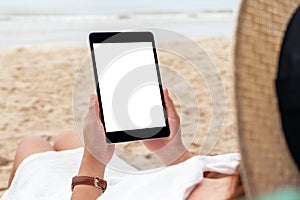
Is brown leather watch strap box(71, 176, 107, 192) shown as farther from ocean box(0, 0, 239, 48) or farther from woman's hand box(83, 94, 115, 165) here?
ocean box(0, 0, 239, 48)

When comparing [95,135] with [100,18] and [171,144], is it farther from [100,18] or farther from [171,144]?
[100,18]

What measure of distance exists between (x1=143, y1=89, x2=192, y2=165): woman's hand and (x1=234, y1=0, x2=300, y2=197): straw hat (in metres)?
0.40

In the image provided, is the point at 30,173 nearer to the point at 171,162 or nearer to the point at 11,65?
the point at 171,162

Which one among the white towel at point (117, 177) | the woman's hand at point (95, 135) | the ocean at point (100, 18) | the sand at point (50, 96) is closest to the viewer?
the white towel at point (117, 177)

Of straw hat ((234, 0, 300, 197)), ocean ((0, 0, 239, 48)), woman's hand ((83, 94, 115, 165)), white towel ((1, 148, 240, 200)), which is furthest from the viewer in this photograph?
ocean ((0, 0, 239, 48))

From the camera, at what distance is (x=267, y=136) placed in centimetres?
61

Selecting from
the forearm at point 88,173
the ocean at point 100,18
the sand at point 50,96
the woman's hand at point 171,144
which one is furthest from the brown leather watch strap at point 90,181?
the ocean at point 100,18

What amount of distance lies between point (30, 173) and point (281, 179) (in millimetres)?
697

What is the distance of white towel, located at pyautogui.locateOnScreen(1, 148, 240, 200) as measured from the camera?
82cm

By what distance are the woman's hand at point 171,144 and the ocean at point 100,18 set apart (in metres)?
1.94

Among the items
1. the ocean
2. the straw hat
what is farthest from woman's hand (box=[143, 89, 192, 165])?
the ocean

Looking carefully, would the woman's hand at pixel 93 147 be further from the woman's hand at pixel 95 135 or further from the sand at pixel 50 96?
the sand at pixel 50 96

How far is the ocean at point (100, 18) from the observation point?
10.3ft

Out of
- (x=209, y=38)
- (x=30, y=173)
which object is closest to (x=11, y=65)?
(x=209, y=38)
